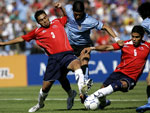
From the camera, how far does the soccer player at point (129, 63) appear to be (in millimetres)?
9633

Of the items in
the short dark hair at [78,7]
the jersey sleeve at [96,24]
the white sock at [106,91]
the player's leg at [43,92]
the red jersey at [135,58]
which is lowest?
the player's leg at [43,92]

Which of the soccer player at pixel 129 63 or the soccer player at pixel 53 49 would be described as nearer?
the soccer player at pixel 129 63

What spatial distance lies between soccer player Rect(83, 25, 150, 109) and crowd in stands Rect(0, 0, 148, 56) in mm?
11578

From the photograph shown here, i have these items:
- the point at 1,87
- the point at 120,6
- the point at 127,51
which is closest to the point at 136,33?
the point at 127,51

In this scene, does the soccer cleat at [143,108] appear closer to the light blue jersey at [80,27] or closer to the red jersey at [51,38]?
→ the red jersey at [51,38]

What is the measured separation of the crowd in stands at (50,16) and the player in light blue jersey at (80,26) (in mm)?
9299

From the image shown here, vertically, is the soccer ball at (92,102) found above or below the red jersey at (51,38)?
below

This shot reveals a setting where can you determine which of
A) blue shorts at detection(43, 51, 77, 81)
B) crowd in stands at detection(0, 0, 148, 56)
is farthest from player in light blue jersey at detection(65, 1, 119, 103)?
crowd in stands at detection(0, 0, 148, 56)

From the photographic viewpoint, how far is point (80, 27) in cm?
1166

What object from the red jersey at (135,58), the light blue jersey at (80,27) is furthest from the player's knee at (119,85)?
the light blue jersey at (80,27)

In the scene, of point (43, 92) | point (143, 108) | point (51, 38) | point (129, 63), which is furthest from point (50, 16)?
point (143, 108)

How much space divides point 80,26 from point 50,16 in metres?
11.4

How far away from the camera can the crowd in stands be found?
2189 centimetres

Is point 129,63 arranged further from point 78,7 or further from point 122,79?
point 78,7
